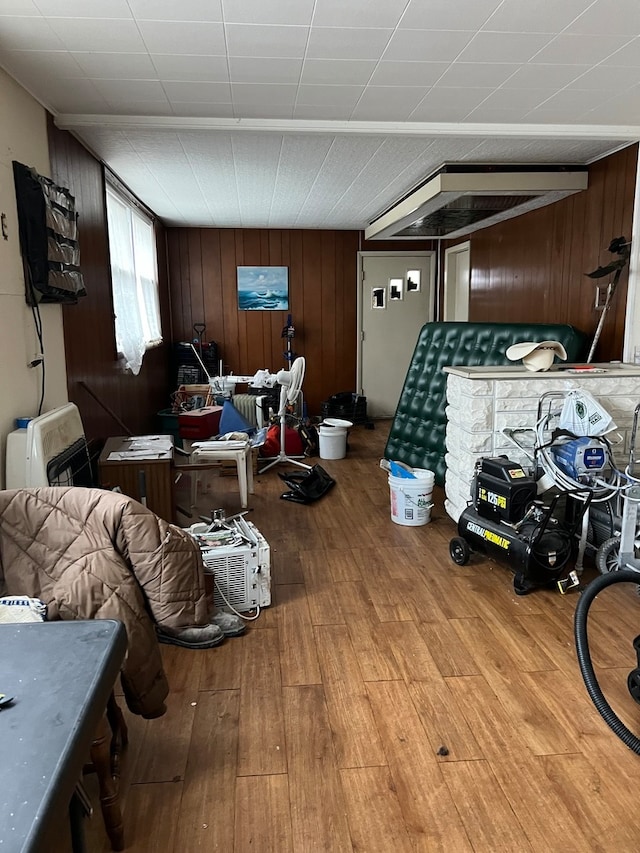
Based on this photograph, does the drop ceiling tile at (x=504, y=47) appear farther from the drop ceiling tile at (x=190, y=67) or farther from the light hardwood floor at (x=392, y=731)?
the light hardwood floor at (x=392, y=731)

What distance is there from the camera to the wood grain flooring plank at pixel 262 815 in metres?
1.56

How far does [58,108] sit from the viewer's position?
3166mm

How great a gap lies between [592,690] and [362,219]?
5.75 meters

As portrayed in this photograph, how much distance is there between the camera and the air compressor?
2.84 meters

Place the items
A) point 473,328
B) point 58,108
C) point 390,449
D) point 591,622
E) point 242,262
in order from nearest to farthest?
point 591,622 < point 58,108 < point 473,328 < point 390,449 < point 242,262

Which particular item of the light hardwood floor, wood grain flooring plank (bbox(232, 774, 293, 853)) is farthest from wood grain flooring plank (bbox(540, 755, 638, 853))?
wood grain flooring plank (bbox(232, 774, 293, 853))

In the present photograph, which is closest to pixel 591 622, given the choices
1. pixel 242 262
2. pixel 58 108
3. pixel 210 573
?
pixel 210 573

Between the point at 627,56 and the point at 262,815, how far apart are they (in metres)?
3.26

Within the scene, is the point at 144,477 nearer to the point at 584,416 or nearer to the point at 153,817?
the point at 153,817

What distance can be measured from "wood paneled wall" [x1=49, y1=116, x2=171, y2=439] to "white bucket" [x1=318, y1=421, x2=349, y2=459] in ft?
5.73

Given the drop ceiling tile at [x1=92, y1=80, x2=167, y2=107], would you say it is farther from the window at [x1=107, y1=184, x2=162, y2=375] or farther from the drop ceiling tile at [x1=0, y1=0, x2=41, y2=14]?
the window at [x1=107, y1=184, x2=162, y2=375]

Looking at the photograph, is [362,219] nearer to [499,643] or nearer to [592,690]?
[499,643]

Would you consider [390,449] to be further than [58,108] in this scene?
Yes

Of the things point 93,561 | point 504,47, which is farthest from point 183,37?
point 93,561
